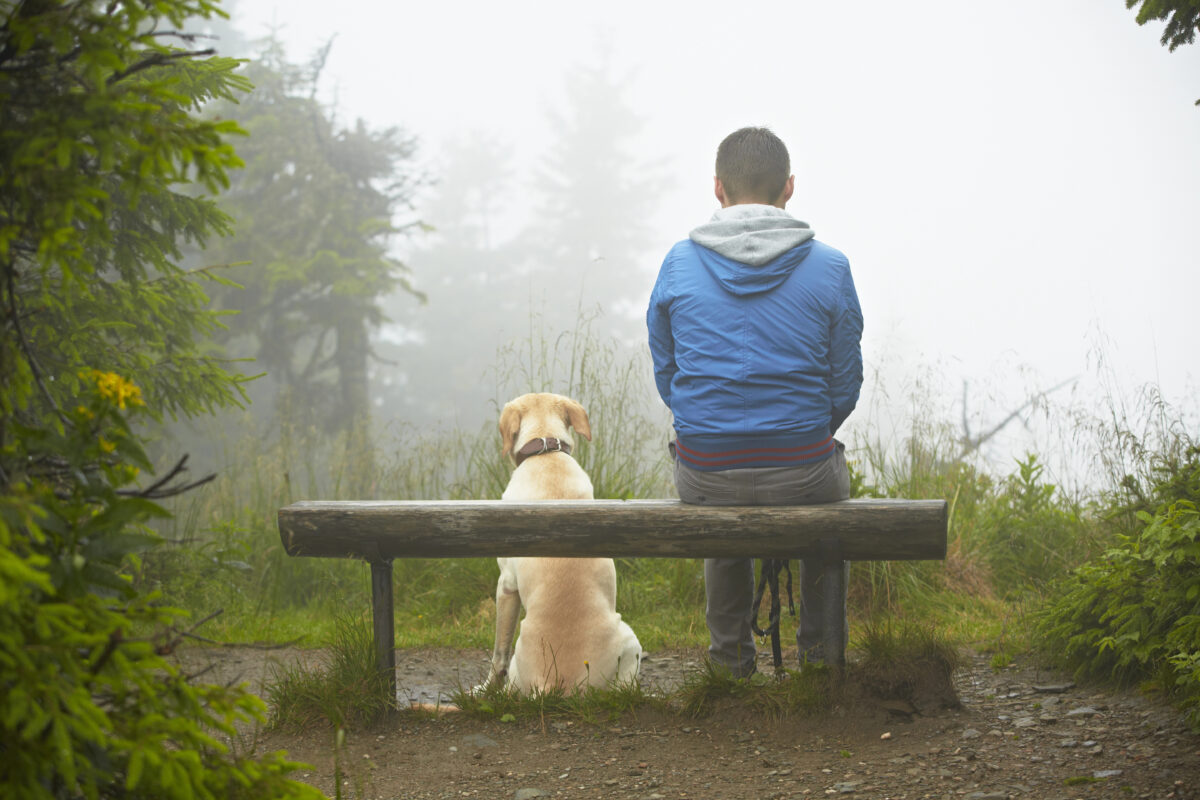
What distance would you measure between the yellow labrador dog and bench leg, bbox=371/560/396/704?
419 millimetres

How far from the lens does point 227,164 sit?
1394 millimetres

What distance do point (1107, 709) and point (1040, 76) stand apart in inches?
→ 1676

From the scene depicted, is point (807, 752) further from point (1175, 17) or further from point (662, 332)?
point (1175, 17)

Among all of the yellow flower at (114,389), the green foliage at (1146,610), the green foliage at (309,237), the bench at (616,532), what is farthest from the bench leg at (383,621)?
the green foliage at (309,237)

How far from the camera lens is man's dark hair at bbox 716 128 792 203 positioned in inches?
131

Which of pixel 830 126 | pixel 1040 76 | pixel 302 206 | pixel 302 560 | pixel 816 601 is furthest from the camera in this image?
pixel 830 126

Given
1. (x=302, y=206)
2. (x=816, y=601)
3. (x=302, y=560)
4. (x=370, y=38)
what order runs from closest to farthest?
(x=816, y=601) < (x=302, y=560) < (x=302, y=206) < (x=370, y=38)

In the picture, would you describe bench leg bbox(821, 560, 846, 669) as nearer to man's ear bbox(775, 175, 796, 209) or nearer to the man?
the man

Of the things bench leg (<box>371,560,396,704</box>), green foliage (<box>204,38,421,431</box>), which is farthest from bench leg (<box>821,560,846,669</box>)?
green foliage (<box>204,38,421,431</box>)

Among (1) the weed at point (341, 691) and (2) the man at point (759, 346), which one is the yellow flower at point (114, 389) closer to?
(2) the man at point (759, 346)

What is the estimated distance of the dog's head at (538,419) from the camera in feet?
13.2

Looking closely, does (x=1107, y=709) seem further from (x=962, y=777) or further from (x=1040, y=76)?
(x=1040, y=76)

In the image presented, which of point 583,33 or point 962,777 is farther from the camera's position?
point 583,33

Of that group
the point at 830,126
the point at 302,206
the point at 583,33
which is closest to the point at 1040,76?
the point at 830,126
